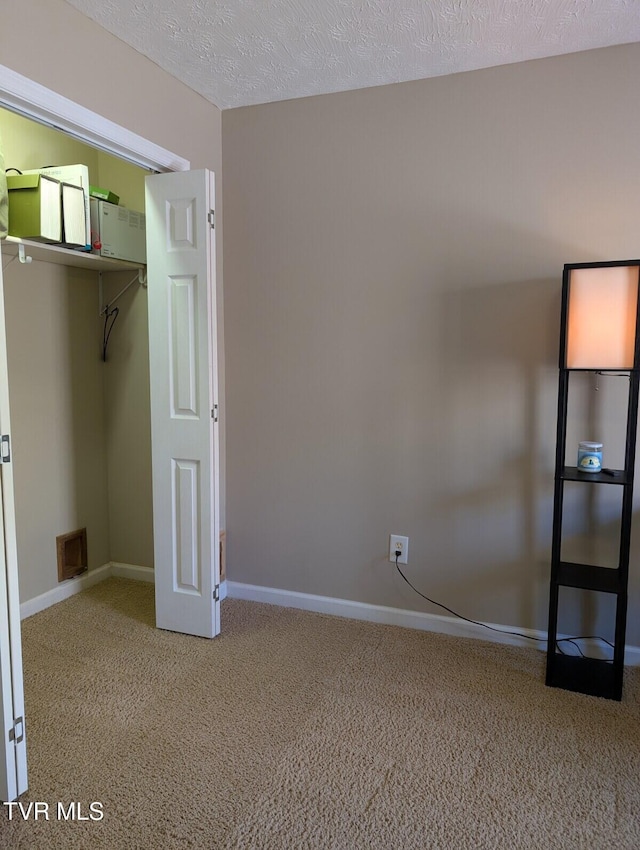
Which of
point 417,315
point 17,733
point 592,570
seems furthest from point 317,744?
point 417,315

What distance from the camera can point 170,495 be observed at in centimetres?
277

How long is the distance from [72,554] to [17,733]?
5.31 ft

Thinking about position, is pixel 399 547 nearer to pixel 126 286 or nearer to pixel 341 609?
pixel 341 609

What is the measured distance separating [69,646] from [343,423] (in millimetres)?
1569

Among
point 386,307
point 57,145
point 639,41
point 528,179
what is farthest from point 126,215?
point 639,41

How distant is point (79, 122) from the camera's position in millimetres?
2156

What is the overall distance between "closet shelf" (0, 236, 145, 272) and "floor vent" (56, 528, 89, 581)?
4.60 ft

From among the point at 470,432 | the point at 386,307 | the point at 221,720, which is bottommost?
the point at 221,720

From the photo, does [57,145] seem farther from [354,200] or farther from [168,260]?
[354,200]

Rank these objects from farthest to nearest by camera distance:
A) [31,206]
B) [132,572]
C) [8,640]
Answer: [132,572] → [31,206] → [8,640]

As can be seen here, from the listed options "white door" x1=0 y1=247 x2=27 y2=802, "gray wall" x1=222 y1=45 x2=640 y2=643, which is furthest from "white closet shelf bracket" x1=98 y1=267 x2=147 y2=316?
"white door" x1=0 y1=247 x2=27 y2=802

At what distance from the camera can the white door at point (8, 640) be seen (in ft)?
5.56

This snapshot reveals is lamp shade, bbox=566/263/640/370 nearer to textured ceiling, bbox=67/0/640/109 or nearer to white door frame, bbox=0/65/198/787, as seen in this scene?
textured ceiling, bbox=67/0/640/109

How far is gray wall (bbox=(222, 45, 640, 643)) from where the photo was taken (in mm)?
2494
